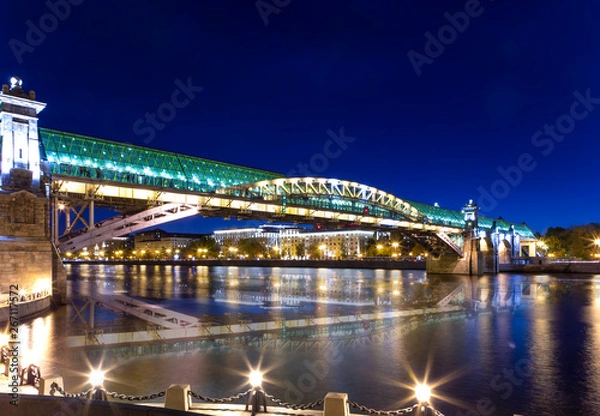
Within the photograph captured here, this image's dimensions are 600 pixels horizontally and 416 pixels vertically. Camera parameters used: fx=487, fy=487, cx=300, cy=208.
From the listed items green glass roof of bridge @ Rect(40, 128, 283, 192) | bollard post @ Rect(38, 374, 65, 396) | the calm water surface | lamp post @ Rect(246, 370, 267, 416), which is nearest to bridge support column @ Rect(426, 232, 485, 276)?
green glass roof of bridge @ Rect(40, 128, 283, 192)

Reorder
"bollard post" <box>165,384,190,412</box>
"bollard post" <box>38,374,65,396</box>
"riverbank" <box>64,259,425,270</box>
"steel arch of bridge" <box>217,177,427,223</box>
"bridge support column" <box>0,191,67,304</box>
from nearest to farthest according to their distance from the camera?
"bollard post" <box>165,384,190,412</box>
"bollard post" <box>38,374,65,396</box>
"bridge support column" <box>0,191,67,304</box>
"steel arch of bridge" <box>217,177,427,223</box>
"riverbank" <box>64,259,425,270</box>

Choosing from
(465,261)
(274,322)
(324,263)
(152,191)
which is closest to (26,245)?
(152,191)

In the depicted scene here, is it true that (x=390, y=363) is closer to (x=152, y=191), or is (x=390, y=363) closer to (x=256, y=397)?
(x=256, y=397)

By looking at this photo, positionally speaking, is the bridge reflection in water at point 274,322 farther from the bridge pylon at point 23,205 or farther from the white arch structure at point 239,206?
the white arch structure at point 239,206

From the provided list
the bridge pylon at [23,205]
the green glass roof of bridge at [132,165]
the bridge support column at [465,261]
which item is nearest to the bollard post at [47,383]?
the bridge pylon at [23,205]

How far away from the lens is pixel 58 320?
20.8m

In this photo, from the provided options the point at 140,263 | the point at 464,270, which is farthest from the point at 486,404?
the point at 140,263

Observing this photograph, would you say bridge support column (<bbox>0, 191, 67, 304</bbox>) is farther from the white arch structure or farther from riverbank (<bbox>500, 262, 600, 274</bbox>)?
riverbank (<bbox>500, 262, 600, 274</bbox>)

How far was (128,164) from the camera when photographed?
1436 inches

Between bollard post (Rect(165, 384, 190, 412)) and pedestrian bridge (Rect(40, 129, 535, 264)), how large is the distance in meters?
23.3

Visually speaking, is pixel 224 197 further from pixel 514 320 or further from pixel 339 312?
pixel 514 320

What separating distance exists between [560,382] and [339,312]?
1357 cm

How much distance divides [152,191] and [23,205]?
10494 mm

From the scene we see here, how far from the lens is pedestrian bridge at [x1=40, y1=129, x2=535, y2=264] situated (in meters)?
30.2
